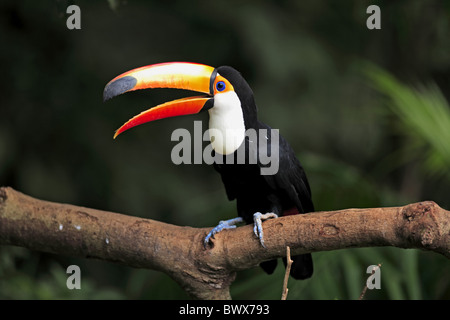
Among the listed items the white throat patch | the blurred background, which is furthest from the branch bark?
the blurred background

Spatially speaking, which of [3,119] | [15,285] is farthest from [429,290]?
[3,119]

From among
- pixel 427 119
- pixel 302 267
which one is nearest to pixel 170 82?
pixel 302 267

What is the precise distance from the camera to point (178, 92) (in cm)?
470

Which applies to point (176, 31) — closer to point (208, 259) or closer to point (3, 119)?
point (3, 119)

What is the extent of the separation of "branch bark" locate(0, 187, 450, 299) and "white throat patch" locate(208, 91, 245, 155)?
305 millimetres

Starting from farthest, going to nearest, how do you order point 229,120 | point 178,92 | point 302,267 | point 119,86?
point 178,92, point 302,267, point 229,120, point 119,86

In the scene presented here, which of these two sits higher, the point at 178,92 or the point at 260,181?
the point at 178,92

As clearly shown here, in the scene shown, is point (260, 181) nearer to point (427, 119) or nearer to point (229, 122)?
point (229, 122)

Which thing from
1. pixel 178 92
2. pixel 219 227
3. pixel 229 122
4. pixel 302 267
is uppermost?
pixel 178 92

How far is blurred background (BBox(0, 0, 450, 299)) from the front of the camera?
4.17 metres

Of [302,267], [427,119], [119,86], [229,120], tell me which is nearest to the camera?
[119,86]

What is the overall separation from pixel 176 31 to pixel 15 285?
2318mm

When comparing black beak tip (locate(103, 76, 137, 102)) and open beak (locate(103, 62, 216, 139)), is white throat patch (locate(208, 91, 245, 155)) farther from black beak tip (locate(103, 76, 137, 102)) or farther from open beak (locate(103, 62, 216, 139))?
black beak tip (locate(103, 76, 137, 102))

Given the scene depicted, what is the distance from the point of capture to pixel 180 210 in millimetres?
4438
